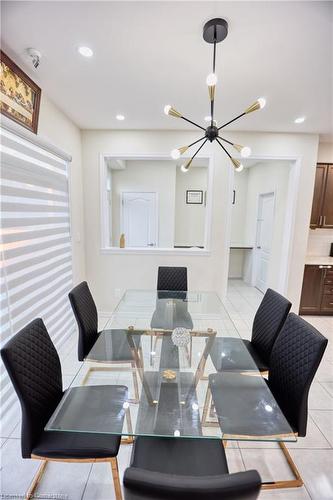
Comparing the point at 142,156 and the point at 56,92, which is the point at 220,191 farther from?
the point at 56,92

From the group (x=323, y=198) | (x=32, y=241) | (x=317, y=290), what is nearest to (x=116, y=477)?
(x=32, y=241)

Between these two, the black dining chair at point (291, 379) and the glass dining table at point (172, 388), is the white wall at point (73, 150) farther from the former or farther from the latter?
the black dining chair at point (291, 379)

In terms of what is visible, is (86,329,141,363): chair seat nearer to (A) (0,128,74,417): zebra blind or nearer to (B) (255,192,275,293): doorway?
(A) (0,128,74,417): zebra blind

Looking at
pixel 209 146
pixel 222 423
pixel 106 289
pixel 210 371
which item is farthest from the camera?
pixel 106 289

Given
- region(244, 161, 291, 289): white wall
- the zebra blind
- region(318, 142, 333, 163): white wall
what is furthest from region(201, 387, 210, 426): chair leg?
region(318, 142, 333, 163): white wall

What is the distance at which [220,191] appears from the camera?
3256 mm

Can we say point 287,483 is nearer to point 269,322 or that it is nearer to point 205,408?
point 205,408

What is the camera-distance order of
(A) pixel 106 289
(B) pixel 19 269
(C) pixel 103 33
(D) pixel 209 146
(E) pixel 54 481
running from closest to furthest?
(E) pixel 54 481 < (C) pixel 103 33 < (B) pixel 19 269 < (D) pixel 209 146 < (A) pixel 106 289

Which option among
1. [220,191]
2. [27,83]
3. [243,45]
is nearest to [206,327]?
[220,191]

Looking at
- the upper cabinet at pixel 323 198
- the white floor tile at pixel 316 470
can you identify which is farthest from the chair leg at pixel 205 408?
the upper cabinet at pixel 323 198

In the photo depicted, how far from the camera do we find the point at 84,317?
75.8 inches

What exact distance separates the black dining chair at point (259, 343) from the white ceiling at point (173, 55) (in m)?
1.83

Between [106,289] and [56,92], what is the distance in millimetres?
2540

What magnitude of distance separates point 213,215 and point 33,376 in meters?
2.79
